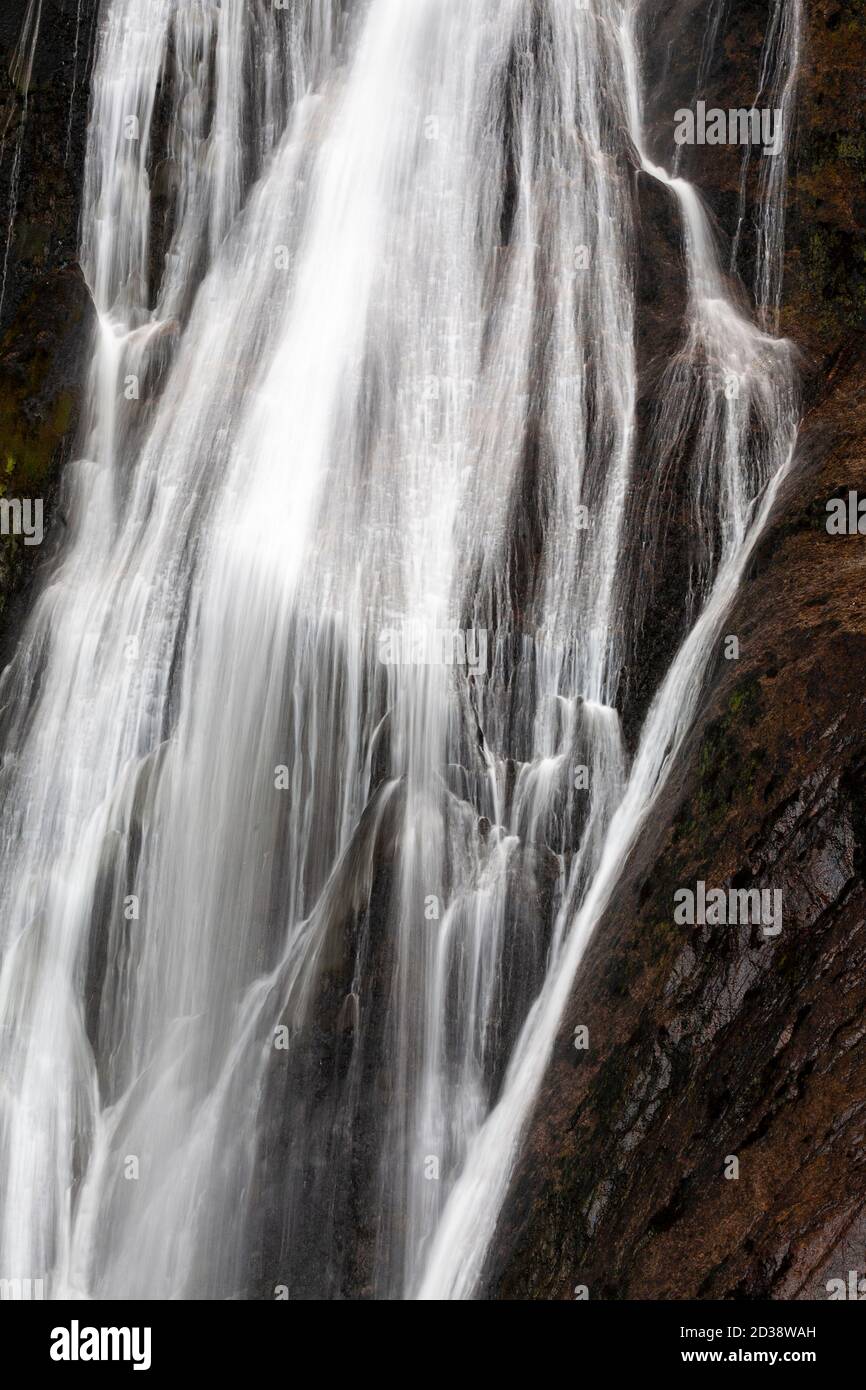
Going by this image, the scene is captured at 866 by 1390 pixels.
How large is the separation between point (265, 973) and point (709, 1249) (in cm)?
502

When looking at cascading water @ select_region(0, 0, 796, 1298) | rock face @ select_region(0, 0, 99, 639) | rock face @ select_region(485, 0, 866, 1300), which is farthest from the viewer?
rock face @ select_region(0, 0, 99, 639)

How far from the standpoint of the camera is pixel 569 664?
12977mm

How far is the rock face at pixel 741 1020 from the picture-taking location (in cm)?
825

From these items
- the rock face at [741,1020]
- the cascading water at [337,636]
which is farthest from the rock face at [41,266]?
the rock face at [741,1020]

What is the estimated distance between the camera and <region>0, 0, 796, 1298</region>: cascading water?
11.7 m

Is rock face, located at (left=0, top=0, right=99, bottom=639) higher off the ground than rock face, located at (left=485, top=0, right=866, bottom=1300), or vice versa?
rock face, located at (left=0, top=0, right=99, bottom=639)

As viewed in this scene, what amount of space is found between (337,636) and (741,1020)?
18.1 ft

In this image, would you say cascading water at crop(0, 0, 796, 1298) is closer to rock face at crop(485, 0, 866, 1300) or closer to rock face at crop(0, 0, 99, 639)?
rock face at crop(0, 0, 99, 639)

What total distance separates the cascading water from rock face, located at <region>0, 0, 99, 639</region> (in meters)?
0.34

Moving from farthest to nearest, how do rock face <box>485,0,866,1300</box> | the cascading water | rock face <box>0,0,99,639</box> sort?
rock face <box>0,0,99,639</box> → the cascading water → rock face <box>485,0,866,1300</box>

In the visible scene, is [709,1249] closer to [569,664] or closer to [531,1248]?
[531,1248]

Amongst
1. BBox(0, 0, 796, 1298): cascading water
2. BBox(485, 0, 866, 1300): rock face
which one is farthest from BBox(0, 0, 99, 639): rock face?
BBox(485, 0, 866, 1300): rock face

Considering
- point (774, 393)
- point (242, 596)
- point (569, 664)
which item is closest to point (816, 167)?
point (774, 393)

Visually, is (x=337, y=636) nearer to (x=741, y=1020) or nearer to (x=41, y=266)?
(x=741, y=1020)
